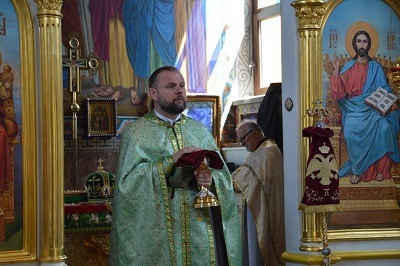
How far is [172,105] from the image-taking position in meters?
6.08

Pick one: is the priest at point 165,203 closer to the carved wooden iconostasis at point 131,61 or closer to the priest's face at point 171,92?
the priest's face at point 171,92

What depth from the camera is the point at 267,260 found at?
834 cm

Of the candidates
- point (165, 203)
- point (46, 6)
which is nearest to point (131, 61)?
point (46, 6)

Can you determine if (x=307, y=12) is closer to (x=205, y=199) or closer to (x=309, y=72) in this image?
(x=309, y=72)

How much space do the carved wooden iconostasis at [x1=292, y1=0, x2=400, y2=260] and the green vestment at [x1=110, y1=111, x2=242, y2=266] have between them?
1.23 metres

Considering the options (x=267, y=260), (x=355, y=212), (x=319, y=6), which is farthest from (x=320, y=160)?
(x=267, y=260)

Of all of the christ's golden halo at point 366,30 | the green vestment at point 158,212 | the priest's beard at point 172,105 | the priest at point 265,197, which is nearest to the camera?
the green vestment at point 158,212

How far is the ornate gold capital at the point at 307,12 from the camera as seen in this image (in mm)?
7113

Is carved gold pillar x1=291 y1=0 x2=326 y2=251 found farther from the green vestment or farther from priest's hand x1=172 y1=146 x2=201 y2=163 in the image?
priest's hand x1=172 y1=146 x2=201 y2=163

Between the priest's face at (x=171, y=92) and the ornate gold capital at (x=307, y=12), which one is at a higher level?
the ornate gold capital at (x=307, y=12)

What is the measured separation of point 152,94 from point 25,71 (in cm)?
88

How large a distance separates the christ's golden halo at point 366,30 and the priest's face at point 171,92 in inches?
74.7

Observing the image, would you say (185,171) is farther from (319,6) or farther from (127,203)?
(319,6)

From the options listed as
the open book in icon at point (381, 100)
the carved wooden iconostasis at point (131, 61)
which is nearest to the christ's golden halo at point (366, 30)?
the open book in icon at point (381, 100)
